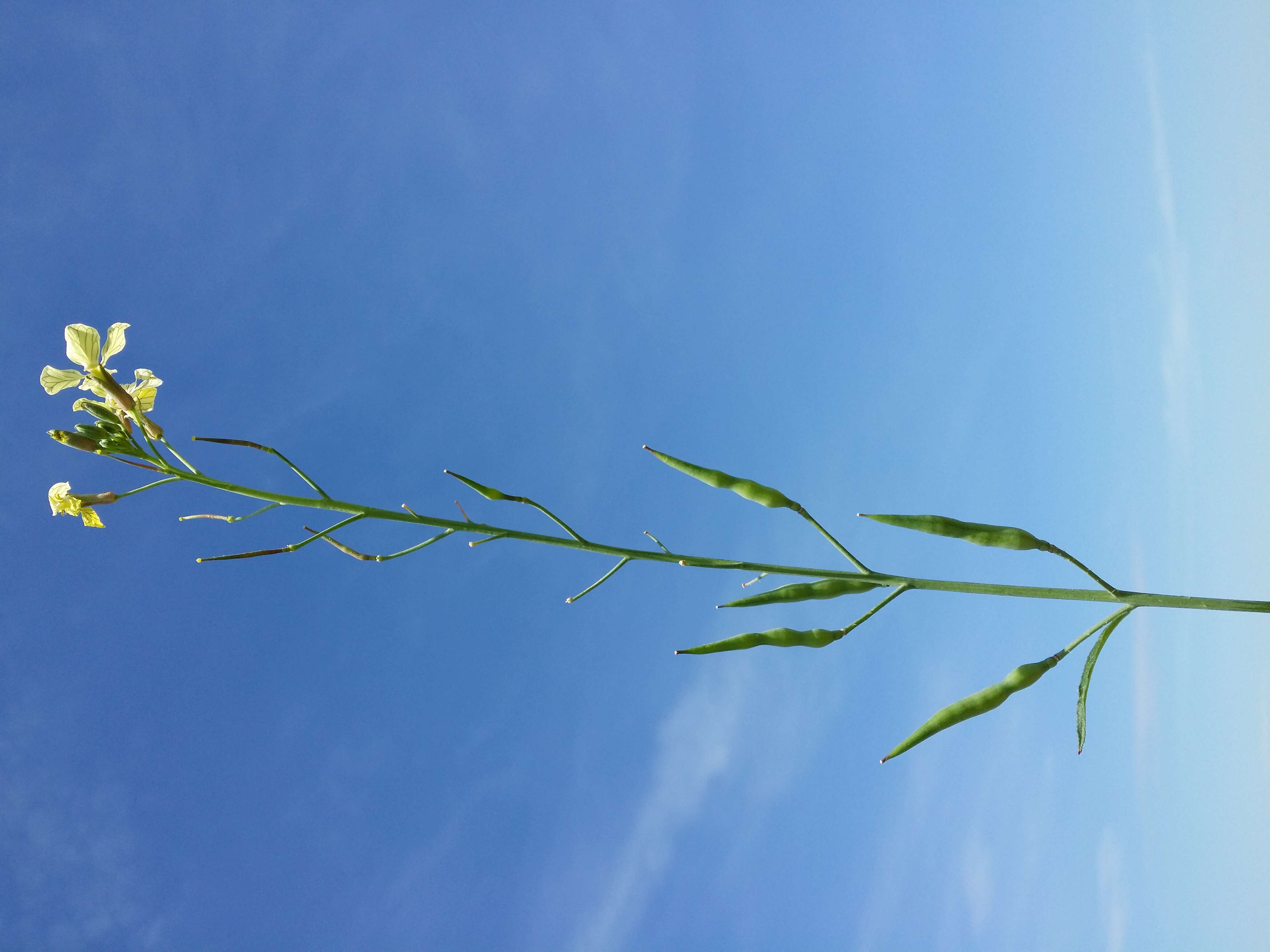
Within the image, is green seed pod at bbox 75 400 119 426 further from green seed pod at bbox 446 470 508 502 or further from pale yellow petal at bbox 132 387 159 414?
green seed pod at bbox 446 470 508 502

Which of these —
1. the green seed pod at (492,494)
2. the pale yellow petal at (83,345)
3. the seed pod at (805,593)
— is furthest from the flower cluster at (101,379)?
the seed pod at (805,593)

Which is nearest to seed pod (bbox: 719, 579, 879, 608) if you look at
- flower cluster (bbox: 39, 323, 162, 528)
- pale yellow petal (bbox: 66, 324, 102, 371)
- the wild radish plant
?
the wild radish plant

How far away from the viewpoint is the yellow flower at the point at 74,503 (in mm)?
2844

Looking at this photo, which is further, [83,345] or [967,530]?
[83,345]

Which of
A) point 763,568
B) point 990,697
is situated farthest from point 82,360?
point 990,697

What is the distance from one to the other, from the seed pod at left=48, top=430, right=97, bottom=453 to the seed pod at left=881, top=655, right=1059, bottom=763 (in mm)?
3001

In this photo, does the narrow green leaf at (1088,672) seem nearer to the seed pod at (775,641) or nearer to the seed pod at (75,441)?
the seed pod at (775,641)

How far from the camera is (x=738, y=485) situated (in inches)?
111

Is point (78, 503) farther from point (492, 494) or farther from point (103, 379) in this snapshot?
point (492, 494)

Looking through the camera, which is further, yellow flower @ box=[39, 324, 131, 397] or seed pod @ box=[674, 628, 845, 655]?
yellow flower @ box=[39, 324, 131, 397]

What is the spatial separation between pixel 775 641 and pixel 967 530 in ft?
2.37

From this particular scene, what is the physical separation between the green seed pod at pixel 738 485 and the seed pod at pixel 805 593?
0.84 feet

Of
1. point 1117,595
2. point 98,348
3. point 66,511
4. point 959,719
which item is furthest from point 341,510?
point 1117,595

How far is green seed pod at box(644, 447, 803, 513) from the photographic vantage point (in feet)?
8.82
